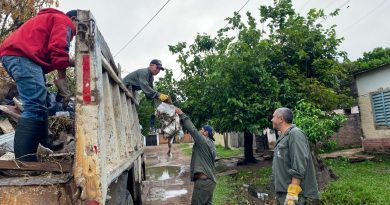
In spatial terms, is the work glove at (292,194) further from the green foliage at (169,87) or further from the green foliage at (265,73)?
the green foliage at (169,87)

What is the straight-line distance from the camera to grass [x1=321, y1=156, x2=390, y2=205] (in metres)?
6.10

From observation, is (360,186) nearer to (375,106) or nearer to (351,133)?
(375,106)

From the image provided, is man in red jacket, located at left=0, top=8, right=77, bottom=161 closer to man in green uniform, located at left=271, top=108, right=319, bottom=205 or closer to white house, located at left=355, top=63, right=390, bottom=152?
man in green uniform, located at left=271, top=108, right=319, bottom=205

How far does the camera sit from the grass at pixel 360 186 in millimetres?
6098

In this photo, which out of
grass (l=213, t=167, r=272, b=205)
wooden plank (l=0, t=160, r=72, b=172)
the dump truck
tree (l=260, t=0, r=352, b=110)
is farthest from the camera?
tree (l=260, t=0, r=352, b=110)

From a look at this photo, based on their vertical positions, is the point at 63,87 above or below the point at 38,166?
above

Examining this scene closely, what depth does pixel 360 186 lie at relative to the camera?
701 cm

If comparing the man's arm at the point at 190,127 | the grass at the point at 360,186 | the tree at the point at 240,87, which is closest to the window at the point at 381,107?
the grass at the point at 360,186

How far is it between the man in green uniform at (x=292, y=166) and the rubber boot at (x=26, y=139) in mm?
2383

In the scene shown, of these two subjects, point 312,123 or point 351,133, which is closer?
point 312,123

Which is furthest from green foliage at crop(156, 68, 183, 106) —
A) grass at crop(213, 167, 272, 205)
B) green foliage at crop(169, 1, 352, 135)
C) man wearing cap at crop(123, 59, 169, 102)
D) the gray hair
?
the gray hair

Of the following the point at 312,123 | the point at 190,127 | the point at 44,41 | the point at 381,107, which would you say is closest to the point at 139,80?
the point at 190,127

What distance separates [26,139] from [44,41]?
0.74 meters

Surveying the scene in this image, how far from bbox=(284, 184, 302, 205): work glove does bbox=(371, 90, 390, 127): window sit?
963 cm
